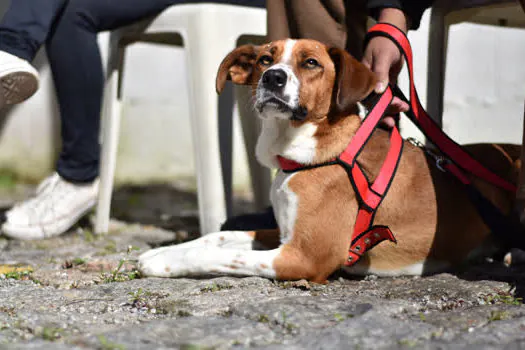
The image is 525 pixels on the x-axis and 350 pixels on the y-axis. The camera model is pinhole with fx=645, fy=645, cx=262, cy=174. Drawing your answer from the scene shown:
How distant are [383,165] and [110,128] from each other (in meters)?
1.84

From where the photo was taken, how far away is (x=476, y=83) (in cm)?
519

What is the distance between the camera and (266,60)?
279cm

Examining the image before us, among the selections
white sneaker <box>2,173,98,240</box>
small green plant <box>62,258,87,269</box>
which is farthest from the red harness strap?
white sneaker <box>2,173,98,240</box>

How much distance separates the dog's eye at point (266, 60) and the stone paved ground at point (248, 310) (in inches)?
36.8

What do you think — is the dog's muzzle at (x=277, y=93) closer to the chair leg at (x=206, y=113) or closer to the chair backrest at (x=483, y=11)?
the chair leg at (x=206, y=113)

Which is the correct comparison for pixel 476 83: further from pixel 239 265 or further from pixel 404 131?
pixel 239 265

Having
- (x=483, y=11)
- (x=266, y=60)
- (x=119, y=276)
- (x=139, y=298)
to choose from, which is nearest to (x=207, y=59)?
(x=266, y=60)

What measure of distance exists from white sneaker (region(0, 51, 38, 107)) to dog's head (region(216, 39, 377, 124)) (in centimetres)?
101

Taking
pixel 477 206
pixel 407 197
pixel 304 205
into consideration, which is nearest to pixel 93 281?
pixel 304 205

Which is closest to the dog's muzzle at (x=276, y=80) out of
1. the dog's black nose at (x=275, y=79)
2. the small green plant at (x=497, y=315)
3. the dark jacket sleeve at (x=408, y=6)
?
the dog's black nose at (x=275, y=79)

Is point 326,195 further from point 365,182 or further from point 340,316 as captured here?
point 340,316

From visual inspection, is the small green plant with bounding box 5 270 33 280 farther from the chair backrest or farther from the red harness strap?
the chair backrest

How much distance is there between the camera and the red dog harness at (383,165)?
2592mm

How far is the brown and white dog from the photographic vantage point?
2543 mm
